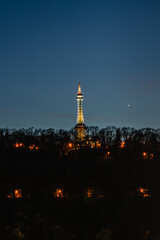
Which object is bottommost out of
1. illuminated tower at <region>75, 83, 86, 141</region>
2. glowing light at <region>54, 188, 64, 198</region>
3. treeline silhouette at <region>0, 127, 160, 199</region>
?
glowing light at <region>54, 188, 64, 198</region>

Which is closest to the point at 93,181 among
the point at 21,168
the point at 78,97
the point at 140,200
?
the point at 140,200

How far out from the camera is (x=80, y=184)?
4397cm

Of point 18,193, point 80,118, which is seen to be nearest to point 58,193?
point 18,193

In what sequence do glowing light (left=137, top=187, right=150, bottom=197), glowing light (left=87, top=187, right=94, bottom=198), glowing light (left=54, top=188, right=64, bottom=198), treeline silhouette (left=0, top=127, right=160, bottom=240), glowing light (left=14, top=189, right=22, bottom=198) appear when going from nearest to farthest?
treeline silhouette (left=0, top=127, right=160, bottom=240) → glowing light (left=137, top=187, right=150, bottom=197) → glowing light (left=14, top=189, right=22, bottom=198) → glowing light (left=87, top=187, right=94, bottom=198) → glowing light (left=54, top=188, right=64, bottom=198)

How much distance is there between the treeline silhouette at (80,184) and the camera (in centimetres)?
2889

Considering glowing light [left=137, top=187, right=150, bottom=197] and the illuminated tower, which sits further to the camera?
the illuminated tower

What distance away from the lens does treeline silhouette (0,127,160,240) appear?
1137 inches

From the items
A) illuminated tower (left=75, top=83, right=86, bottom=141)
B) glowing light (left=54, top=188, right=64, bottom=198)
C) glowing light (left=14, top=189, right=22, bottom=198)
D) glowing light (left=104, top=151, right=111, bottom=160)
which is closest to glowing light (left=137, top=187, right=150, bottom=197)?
glowing light (left=54, top=188, right=64, bottom=198)

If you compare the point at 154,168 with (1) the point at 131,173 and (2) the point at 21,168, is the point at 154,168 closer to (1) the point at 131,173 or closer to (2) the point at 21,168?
(1) the point at 131,173

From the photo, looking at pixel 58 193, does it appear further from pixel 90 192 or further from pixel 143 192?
pixel 143 192

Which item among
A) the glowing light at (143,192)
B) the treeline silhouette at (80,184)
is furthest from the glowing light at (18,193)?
the glowing light at (143,192)

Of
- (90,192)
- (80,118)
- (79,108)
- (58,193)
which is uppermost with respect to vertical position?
(79,108)

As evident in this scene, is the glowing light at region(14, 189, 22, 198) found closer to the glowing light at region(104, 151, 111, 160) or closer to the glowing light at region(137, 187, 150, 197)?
the glowing light at region(137, 187, 150, 197)

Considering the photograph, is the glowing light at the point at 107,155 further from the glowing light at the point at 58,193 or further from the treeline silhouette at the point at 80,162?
the glowing light at the point at 58,193
